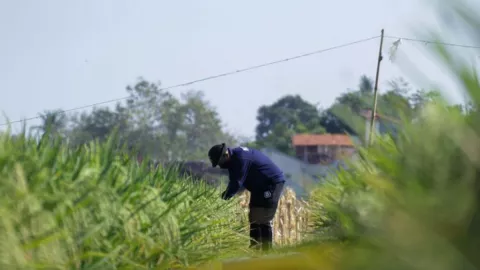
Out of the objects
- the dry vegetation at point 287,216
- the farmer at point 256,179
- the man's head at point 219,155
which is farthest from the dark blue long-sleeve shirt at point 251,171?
the dry vegetation at point 287,216

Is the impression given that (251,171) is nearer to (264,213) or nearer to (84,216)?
(264,213)

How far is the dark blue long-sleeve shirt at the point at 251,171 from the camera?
10.3 meters

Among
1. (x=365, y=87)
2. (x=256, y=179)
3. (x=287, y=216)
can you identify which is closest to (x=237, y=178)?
(x=256, y=179)

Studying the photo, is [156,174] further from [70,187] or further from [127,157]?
[70,187]

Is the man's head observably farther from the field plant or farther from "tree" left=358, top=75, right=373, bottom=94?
the field plant

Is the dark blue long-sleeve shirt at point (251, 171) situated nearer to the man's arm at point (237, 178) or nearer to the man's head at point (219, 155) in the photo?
the man's arm at point (237, 178)

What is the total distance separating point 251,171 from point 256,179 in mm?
125

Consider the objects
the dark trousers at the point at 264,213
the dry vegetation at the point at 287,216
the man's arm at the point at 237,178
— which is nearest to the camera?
the man's arm at the point at 237,178

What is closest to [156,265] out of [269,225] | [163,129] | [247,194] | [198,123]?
[269,225]

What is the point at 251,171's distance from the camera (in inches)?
418

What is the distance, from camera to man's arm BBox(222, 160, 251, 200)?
1009 centimetres

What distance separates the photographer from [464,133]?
258 cm

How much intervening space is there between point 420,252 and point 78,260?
2.33 m

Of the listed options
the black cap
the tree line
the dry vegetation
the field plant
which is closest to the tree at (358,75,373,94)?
the field plant
